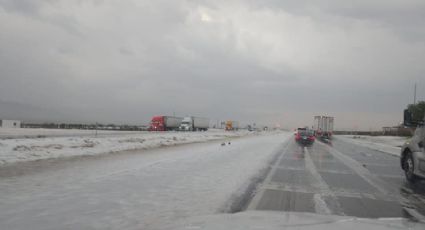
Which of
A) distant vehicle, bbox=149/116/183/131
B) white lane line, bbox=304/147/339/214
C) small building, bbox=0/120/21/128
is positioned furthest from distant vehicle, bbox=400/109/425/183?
distant vehicle, bbox=149/116/183/131

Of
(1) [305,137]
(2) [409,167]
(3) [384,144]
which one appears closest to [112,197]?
(2) [409,167]

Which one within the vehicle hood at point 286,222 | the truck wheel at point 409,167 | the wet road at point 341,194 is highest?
the truck wheel at point 409,167

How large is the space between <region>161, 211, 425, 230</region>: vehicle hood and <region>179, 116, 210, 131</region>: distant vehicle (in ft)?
265

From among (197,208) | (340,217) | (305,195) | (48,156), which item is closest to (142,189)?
(197,208)

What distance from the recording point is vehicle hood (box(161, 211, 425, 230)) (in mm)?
5785

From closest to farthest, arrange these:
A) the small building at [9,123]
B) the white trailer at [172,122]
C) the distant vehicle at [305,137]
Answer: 1. the distant vehicle at [305,137]
2. the small building at [9,123]
3. the white trailer at [172,122]

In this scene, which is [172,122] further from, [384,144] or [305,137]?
[305,137]

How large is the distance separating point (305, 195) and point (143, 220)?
432cm

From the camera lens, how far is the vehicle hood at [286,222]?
579 cm

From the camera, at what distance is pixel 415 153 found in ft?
38.6

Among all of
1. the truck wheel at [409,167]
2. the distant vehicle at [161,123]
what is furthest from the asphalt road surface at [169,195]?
the distant vehicle at [161,123]

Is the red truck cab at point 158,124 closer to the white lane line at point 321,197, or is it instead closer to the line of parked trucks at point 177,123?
the line of parked trucks at point 177,123

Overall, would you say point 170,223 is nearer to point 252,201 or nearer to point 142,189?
point 252,201

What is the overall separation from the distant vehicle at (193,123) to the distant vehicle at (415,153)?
75.4m
